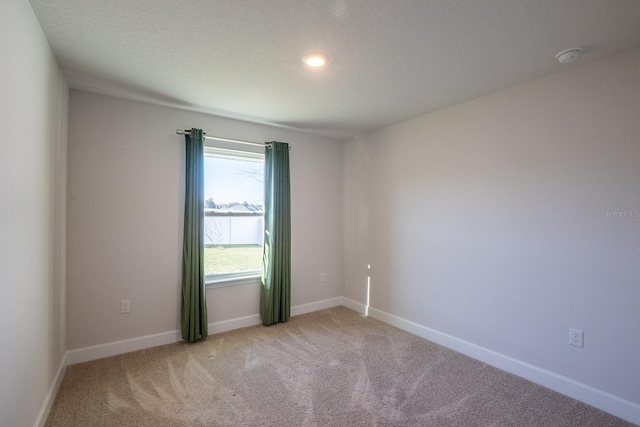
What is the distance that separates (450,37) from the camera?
1850mm

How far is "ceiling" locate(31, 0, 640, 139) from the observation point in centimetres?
161

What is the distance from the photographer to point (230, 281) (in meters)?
3.47

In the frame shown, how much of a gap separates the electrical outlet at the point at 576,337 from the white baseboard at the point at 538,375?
0.28 meters

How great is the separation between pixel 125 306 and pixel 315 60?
2.78 meters

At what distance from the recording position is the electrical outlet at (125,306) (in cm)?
286

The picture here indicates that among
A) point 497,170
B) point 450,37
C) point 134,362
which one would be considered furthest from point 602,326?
point 134,362

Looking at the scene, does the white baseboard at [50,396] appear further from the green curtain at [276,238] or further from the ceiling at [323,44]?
the ceiling at [323,44]

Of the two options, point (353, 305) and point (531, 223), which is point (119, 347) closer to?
point (353, 305)

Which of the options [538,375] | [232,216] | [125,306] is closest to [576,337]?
[538,375]

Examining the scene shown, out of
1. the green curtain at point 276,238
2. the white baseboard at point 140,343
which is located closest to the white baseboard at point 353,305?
the white baseboard at point 140,343

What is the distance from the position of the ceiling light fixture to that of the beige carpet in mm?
2397

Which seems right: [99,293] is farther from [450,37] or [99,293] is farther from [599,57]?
[599,57]

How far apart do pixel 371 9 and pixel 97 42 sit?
5.71 feet

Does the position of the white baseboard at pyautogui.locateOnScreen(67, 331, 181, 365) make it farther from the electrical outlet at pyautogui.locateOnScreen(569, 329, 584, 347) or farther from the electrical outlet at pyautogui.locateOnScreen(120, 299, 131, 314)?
the electrical outlet at pyautogui.locateOnScreen(569, 329, 584, 347)
